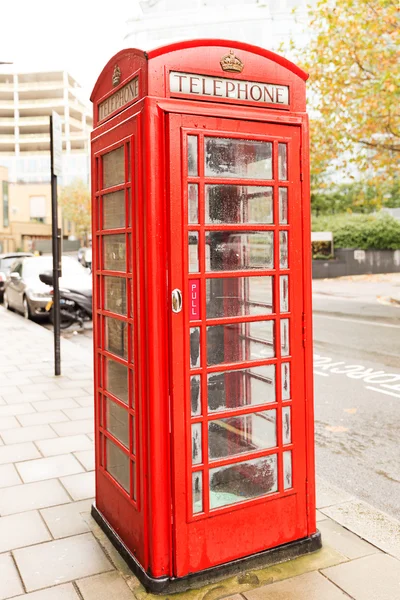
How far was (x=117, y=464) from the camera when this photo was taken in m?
→ 3.30

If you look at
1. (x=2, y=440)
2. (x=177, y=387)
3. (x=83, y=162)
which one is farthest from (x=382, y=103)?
(x=83, y=162)

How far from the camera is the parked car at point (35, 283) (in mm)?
13680

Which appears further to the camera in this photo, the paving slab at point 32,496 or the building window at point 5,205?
the building window at point 5,205

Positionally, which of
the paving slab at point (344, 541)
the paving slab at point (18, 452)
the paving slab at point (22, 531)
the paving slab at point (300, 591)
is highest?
the paving slab at point (18, 452)

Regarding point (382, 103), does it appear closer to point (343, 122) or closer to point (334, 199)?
point (343, 122)

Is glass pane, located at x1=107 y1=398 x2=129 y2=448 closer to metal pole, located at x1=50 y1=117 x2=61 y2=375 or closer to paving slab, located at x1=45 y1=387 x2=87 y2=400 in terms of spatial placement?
paving slab, located at x1=45 y1=387 x2=87 y2=400

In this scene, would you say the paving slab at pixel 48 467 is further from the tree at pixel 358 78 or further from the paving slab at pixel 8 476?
the tree at pixel 358 78

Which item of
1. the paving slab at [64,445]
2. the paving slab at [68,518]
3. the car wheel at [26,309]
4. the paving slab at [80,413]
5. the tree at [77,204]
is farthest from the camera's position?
the tree at [77,204]

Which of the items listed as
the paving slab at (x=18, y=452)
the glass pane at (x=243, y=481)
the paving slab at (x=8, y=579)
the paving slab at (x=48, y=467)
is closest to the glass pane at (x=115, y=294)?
the glass pane at (x=243, y=481)

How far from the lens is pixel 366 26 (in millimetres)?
14250

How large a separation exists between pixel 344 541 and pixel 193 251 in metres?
1.82

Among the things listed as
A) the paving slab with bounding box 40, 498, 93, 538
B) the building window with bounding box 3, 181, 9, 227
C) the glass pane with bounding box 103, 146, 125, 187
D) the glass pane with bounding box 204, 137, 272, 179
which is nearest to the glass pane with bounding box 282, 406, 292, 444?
the glass pane with bounding box 204, 137, 272, 179

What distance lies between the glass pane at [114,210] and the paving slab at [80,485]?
1.85 meters

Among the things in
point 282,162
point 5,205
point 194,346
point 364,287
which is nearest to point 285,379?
point 194,346
